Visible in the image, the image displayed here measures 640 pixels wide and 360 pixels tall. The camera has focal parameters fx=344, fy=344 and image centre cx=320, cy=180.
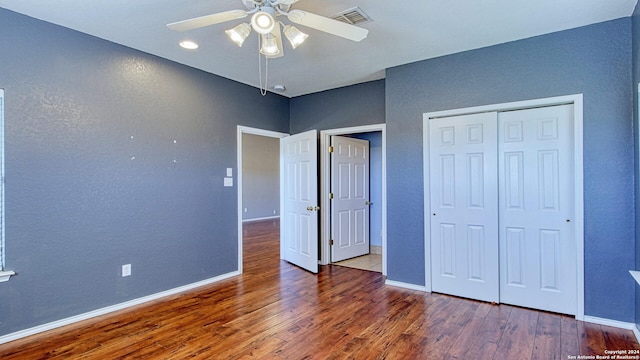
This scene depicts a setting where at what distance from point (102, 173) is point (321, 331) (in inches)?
96.8

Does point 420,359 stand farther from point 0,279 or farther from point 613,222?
point 0,279

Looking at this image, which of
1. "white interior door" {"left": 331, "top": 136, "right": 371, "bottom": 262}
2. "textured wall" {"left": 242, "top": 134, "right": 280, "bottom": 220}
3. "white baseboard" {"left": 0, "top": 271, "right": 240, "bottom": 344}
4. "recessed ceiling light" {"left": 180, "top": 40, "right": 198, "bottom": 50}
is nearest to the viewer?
"white baseboard" {"left": 0, "top": 271, "right": 240, "bottom": 344}

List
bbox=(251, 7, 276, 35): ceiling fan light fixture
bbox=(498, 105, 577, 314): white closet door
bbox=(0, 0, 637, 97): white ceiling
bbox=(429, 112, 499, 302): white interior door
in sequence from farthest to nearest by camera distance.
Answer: bbox=(429, 112, 499, 302): white interior door, bbox=(498, 105, 577, 314): white closet door, bbox=(0, 0, 637, 97): white ceiling, bbox=(251, 7, 276, 35): ceiling fan light fixture

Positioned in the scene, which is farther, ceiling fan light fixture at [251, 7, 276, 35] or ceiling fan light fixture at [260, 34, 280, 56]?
ceiling fan light fixture at [260, 34, 280, 56]

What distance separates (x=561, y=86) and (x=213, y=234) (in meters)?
3.93

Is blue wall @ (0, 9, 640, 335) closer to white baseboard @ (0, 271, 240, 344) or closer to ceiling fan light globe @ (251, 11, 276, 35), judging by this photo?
white baseboard @ (0, 271, 240, 344)

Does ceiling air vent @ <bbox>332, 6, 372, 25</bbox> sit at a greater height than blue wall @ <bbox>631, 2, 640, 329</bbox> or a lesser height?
greater

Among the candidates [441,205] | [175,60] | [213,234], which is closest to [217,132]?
[175,60]

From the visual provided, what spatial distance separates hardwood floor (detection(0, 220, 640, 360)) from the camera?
247 cm

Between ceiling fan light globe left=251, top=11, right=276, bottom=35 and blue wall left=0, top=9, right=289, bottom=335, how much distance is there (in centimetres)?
204

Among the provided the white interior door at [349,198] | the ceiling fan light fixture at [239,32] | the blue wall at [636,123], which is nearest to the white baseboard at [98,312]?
the white interior door at [349,198]

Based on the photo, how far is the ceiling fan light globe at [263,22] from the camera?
2.01 metres

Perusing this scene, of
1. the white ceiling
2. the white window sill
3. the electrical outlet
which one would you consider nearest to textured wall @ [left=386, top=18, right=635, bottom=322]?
the white ceiling

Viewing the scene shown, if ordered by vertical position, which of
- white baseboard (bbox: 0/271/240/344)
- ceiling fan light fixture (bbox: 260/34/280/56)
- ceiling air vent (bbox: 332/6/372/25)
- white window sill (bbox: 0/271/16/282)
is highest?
ceiling air vent (bbox: 332/6/372/25)
